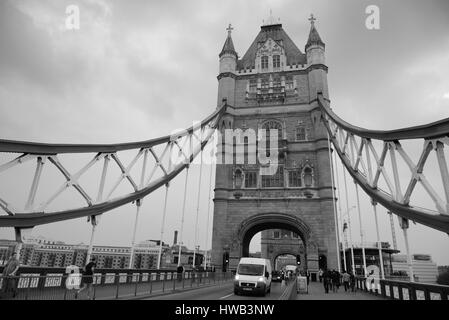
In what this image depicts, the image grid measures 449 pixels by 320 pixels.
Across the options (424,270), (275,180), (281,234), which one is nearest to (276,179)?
(275,180)

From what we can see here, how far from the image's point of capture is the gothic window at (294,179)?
32656 mm

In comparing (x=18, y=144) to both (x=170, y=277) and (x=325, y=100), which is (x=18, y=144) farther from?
(x=325, y=100)

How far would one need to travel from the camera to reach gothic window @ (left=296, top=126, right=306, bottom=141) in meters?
34.6

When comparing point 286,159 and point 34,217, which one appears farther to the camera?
point 286,159

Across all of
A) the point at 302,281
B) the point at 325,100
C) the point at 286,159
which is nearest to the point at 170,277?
the point at 302,281

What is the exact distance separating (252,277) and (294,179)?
18175 millimetres

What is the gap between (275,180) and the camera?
33.5 metres

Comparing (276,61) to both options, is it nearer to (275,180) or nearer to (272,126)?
(272,126)

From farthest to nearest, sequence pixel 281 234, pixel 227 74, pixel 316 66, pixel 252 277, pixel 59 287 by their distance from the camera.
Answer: pixel 281 234
pixel 227 74
pixel 316 66
pixel 252 277
pixel 59 287

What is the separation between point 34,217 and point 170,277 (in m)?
10.8

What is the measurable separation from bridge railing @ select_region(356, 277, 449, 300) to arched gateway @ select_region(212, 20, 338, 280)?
11.7 m

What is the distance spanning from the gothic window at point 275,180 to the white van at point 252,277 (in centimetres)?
1585

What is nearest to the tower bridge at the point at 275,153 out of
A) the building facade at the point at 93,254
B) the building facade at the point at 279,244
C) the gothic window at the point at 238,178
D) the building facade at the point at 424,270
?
the gothic window at the point at 238,178
